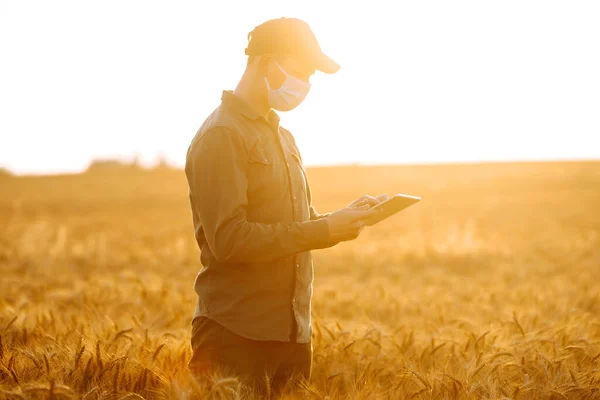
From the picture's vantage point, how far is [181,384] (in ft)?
9.41

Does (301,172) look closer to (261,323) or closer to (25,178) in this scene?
(261,323)

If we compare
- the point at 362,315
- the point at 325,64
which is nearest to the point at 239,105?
the point at 325,64

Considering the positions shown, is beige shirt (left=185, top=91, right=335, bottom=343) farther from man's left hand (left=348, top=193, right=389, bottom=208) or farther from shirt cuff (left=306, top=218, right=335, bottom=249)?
man's left hand (left=348, top=193, right=389, bottom=208)

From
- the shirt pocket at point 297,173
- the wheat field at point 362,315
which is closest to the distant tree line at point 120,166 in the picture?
the wheat field at point 362,315

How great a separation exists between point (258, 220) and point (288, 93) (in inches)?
25.3

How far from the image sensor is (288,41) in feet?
9.94

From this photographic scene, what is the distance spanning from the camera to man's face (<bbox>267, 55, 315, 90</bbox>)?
3.08m

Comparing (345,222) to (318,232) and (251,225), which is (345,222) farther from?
(251,225)

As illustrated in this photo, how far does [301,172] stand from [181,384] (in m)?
1.24

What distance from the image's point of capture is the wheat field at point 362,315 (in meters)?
3.05

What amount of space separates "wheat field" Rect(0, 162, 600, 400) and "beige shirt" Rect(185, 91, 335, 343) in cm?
38

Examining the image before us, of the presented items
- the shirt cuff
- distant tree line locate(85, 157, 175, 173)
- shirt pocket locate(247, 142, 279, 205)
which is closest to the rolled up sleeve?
the shirt cuff

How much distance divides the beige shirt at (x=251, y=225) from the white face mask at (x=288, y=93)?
0.12 m

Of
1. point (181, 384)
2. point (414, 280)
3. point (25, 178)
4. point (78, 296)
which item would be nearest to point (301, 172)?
point (181, 384)
